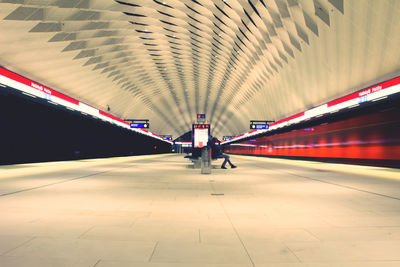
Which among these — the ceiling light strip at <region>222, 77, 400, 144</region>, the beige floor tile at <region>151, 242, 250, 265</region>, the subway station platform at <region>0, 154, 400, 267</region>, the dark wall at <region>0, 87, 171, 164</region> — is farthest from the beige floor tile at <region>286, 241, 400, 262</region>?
the dark wall at <region>0, 87, 171, 164</region>

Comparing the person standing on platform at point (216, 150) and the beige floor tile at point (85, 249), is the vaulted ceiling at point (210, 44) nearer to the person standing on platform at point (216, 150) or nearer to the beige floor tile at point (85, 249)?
the person standing on platform at point (216, 150)

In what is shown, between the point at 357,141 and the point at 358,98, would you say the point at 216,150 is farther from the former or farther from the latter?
the point at 357,141

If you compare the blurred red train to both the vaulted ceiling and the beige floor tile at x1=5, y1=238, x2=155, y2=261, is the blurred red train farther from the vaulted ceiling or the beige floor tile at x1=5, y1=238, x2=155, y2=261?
the beige floor tile at x1=5, y1=238, x2=155, y2=261

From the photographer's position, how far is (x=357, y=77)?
55.7ft

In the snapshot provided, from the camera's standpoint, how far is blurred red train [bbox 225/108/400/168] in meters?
16.6

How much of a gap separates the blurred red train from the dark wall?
20.4 meters

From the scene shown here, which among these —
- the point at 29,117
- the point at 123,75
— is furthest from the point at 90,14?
the point at 123,75

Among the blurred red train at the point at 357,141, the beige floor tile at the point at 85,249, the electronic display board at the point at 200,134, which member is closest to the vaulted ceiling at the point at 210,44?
the blurred red train at the point at 357,141

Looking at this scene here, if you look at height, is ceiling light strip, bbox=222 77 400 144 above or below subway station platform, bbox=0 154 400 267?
above

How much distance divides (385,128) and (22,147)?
75.0 feet

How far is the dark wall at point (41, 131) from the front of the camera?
55.5 ft

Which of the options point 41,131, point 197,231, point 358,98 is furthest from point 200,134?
point 197,231

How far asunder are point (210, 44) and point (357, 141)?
44.1 feet

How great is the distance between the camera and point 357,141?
65.0 ft
